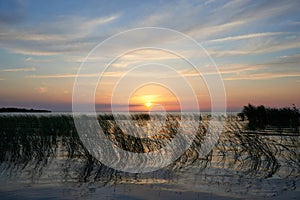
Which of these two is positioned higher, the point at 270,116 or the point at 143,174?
the point at 270,116

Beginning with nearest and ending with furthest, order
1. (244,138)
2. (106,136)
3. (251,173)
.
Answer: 1. (251,173)
2. (244,138)
3. (106,136)

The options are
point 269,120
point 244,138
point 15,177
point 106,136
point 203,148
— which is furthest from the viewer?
point 269,120

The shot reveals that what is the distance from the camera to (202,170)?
8453 mm

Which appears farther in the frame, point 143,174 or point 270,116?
point 270,116

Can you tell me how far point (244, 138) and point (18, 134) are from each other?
27.1ft

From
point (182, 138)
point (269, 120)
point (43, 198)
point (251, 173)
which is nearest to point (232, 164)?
point (251, 173)

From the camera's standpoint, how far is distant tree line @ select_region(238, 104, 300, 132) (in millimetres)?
18328

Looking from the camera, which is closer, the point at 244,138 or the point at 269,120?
the point at 244,138

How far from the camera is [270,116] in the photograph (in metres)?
21.8

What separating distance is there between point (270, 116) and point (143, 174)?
53.2 ft

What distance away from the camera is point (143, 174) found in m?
7.93

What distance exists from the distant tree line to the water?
25.4ft

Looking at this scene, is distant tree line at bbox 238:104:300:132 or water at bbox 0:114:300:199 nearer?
water at bbox 0:114:300:199

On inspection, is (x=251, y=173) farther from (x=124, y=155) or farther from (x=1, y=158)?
(x=1, y=158)
